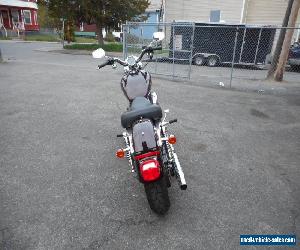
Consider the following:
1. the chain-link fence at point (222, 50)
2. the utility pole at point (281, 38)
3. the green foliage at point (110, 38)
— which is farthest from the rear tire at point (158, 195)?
the green foliage at point (110, 38)

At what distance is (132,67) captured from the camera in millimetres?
4160

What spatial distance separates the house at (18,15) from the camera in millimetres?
38375

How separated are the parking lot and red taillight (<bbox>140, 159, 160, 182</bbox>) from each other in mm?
674

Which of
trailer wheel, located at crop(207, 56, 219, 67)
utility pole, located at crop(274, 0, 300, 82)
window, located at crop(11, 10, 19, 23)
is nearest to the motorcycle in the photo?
utility pole, located at crop(274, 0, 300, 82)

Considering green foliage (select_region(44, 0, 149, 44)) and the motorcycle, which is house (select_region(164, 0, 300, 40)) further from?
the motorcycle

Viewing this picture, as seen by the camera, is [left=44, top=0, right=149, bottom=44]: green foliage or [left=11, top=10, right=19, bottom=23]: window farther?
[left=11, top=10, right=19, bottom=23]: window

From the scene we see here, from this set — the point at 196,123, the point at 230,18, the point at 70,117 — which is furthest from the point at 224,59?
the point at 70,117

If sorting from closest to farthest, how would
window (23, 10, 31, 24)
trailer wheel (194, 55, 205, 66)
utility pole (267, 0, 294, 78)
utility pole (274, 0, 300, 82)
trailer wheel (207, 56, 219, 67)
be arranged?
utility pole (274, 0, 300, 82) < utility pole (267, 0, 294, 78) < trailer wheel (207, 56, 219, 67) < trailer wheel (194, 55, 205, 66) < window (23, 10, 31, 24)

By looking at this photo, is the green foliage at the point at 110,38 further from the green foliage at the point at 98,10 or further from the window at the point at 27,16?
the green foliage at the point at 98,10

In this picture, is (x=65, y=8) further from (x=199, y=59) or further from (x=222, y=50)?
(x=222, y=50)

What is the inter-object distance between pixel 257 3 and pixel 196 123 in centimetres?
1802

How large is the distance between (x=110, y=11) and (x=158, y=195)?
21.2 m

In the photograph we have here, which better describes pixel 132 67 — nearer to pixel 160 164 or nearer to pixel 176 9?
pixel 160 164

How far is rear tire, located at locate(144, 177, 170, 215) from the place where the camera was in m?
2.92
